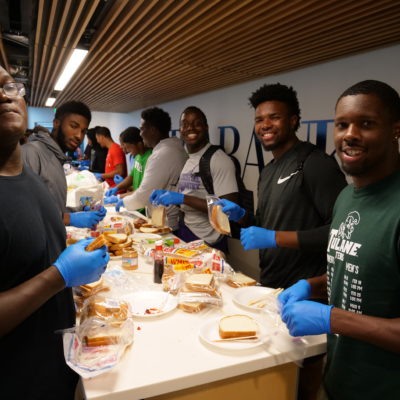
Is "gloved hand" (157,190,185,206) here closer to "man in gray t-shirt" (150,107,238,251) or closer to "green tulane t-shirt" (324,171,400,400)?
"man in gray t-shirt" (150,107,238,251)

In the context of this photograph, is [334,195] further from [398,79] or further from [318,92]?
[318,92]

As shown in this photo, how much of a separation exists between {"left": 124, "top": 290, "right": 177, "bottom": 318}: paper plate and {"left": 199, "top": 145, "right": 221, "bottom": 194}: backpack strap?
138 centimetres

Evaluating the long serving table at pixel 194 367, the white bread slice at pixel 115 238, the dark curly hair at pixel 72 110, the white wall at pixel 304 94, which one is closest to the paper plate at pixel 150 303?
the long serving table at pixel 194 367

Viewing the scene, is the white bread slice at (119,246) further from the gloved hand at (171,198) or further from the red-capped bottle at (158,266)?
the gloved hand at (171,198)

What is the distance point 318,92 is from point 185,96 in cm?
282

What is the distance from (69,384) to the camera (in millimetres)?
1139

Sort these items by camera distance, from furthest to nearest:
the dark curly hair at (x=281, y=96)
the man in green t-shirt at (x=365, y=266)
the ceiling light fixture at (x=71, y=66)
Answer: the ceiling light fixture at (x=71, y=66) → the dark curly hair at (x=281, y=96) → the man in green t-shirt at (x=365, y=266)

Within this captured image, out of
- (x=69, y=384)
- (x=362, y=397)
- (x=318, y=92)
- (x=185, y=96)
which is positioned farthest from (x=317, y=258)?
(x=185, y=96)

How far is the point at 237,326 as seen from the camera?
46.8 inches

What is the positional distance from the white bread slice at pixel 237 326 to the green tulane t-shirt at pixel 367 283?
0.89 ft

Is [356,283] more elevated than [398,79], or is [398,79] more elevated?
[398,79]

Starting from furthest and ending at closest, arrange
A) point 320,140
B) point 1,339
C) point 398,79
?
1. point 320,140
2. point 398,79
3. point 1,339

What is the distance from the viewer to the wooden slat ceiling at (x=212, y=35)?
6.23 ft

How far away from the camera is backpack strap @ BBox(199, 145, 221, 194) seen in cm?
277
